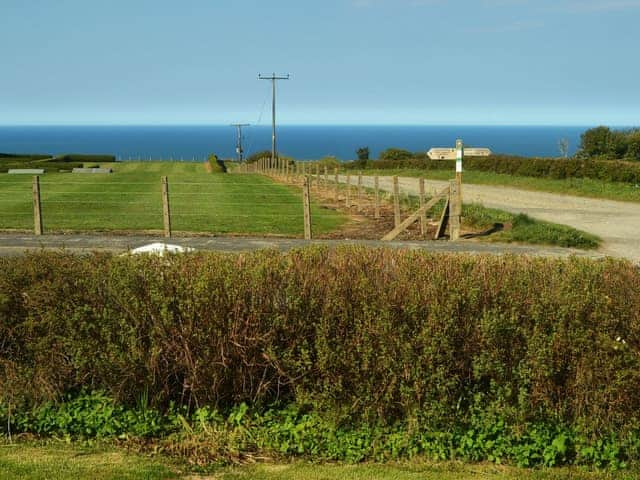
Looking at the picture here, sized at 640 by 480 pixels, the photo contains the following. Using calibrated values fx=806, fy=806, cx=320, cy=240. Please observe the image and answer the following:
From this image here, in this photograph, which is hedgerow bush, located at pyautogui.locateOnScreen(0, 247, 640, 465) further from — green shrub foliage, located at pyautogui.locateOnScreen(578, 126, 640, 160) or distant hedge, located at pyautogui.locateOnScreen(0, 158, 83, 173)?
green shrub foliage, located at pyautogui.locateOnScreen(578, 126, 640, 160)

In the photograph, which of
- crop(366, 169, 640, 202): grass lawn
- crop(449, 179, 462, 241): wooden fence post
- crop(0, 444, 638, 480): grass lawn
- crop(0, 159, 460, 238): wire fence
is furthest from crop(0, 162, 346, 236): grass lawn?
crop(0, 444, 638, 480): grass lawn

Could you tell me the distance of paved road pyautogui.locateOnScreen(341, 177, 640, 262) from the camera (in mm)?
18084

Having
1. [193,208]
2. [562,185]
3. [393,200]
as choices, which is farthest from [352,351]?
[562,185]

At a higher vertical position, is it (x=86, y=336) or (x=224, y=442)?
(x=86, y=336)

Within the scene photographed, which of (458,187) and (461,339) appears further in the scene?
(458,187)

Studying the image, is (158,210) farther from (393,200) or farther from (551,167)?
(551,167)

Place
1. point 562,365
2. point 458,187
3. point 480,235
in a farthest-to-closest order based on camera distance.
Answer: point 480,235 → point 458,187 → point 562,365

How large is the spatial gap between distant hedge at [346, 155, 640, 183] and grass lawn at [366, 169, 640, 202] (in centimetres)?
55

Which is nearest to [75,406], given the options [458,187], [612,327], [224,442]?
[224,442]

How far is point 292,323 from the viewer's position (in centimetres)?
559

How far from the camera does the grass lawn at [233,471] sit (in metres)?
5.04

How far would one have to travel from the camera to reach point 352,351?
17.8 feet

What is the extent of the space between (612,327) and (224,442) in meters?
2.72

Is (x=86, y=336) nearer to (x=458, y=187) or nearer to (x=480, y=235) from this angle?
(x=458, y=187)
